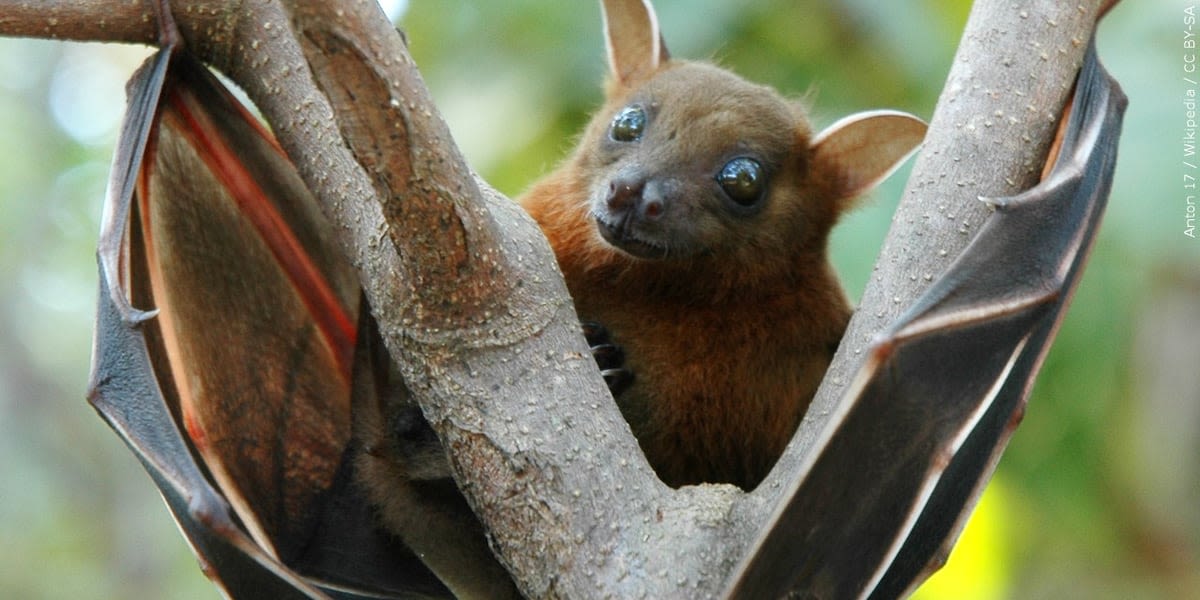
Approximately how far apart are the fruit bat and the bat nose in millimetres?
690

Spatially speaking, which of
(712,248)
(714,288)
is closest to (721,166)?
(712,248)

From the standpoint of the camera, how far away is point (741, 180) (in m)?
3.31

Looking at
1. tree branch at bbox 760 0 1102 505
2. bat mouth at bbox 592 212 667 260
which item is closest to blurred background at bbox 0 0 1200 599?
bat mouth at bbox 592 212 667 260

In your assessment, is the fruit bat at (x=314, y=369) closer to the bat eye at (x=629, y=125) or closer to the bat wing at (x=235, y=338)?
the bat wing at (x=235, y=338)

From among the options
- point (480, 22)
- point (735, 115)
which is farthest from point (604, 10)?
point (480, 22)

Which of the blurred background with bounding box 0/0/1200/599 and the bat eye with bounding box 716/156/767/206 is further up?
the bat eye with bounding box 716/156/767/206

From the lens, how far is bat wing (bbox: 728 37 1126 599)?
210 centimetres

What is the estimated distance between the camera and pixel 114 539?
9.55m

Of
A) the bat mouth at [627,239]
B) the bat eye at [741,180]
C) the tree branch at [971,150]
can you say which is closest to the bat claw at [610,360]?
the bat mouth at [627,239]

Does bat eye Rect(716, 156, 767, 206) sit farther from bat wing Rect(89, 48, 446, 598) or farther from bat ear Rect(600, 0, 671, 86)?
bat wing Rect(89, 48, 446, 598)

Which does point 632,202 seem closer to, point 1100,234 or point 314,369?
point 314,369

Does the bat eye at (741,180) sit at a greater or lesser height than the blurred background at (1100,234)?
greater

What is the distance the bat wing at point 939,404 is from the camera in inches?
82.7

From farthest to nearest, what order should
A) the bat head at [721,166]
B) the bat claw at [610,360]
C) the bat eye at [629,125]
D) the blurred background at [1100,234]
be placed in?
the blurred background at [1100,234] < the bat eye at [629,125] < the bat head at [721,166] < the bat claw at [610,360]
